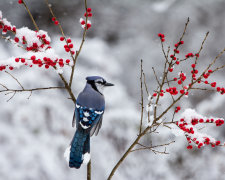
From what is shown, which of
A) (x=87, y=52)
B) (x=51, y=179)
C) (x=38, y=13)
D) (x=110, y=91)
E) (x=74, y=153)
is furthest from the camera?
(x=38, y=13)

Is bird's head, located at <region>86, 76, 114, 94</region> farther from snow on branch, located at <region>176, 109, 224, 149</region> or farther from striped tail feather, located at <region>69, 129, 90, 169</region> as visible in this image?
snow on branch, located at <region>176, 109, 224, 149</region>

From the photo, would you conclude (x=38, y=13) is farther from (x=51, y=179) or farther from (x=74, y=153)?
(x=74, y=153)

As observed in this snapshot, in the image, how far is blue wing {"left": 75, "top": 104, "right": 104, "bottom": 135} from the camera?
153 centimetres

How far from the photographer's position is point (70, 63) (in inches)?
59.2

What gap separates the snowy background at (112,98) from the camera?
351 cm

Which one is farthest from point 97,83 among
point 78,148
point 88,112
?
point 78,148

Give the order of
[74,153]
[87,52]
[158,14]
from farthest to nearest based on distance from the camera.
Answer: [158,14]
[87,52]
[74,153]

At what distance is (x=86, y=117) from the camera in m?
1.54

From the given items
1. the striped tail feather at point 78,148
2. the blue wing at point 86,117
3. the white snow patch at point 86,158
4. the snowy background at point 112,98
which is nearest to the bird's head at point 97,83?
the blue wing at point 86,117

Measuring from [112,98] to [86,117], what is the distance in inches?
104

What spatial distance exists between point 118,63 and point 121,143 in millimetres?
1634

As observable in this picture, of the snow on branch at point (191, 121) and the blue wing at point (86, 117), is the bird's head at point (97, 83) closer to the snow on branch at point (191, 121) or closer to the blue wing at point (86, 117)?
the blue wing at point (86, 117)

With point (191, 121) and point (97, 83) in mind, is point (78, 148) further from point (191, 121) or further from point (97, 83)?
point (191, 121)

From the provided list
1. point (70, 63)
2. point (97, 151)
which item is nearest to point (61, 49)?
point (97, 151)
